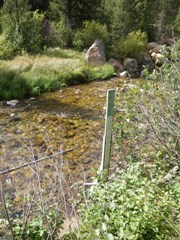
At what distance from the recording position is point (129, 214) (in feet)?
5.87

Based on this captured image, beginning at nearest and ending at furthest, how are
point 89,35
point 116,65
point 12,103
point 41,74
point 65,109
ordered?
point 65,109 < point 12,103 < point 41,74 < point 116,65 < point 89,35

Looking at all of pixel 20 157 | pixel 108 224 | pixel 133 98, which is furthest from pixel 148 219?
pixel 20 157

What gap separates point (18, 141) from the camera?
475 centimetres

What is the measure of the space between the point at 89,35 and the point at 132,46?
2.20 m

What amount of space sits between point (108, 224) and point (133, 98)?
1.82 m

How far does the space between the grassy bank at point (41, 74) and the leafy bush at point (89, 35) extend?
6.71ft

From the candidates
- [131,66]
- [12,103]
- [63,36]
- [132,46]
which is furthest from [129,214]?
[63,36]

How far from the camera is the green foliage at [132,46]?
11.0 m

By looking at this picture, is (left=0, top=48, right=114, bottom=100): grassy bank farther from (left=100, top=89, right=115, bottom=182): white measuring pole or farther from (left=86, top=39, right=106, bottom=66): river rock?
(left=100, top=89, right=115, bottom=182): white measuring pole

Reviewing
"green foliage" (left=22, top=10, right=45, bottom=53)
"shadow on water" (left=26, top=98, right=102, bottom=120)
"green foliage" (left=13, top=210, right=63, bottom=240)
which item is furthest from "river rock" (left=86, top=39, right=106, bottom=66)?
"green foliage" (left=13, top=210, right=63, bottom=240)

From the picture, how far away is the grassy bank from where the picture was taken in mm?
7246

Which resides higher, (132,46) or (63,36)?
(63,36)

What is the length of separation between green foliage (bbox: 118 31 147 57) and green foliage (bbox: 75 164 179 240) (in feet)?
32.4

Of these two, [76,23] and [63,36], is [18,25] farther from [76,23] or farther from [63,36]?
[76,23]
